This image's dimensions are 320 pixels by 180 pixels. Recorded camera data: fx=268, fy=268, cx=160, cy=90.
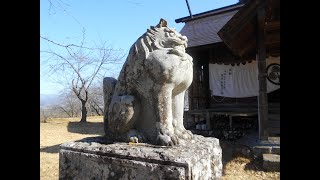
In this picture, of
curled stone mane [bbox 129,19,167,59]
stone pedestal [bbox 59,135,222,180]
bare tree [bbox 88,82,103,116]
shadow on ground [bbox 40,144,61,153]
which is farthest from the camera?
bare tree [bbox 88,82,103,116]

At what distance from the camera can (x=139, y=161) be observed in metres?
2.28

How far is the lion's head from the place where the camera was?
275 centimetres

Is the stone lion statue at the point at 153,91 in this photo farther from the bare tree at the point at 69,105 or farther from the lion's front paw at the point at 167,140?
the bare tree at the point at 69,105

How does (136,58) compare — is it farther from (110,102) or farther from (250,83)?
(250,83)

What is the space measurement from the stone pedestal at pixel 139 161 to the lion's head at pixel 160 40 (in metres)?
0.96

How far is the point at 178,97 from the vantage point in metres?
2.90

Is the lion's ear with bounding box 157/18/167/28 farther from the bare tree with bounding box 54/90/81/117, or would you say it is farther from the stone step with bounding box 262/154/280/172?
the bare tree with bounding box 54/90/81/117

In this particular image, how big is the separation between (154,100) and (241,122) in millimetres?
8639

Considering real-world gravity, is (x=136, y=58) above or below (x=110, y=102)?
above

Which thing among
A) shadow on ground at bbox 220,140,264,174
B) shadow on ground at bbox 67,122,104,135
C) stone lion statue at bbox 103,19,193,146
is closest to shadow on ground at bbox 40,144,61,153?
shadow on ground at bbox 67,122,104,135

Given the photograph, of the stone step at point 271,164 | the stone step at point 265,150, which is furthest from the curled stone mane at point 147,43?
the stone step at point 265,150

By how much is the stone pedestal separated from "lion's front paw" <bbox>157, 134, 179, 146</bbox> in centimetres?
6

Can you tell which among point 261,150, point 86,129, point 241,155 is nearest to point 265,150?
point 261,150
